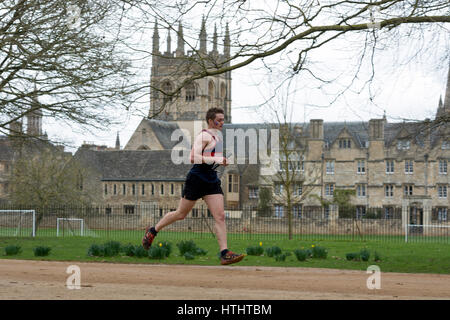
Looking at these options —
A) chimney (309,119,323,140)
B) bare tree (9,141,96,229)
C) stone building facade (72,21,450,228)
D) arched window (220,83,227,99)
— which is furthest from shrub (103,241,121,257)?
arched window (220,83,227,99)

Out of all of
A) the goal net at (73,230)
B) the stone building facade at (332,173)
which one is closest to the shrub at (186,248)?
the goal net at (73,230)

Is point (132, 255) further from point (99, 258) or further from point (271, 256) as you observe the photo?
point (271, 256)

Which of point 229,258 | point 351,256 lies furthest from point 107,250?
point 229,258

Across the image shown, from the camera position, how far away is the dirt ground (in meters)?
8.09

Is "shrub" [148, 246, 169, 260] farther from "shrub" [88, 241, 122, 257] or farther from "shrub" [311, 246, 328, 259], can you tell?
"shrub" [311, 246, 328, 259]

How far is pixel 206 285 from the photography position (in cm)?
947

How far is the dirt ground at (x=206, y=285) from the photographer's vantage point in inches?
319

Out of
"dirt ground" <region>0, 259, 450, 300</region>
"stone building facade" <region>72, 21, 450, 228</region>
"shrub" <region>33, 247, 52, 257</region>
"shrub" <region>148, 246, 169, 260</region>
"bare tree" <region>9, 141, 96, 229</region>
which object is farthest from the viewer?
"stone building facade" <region>72, 21, 450, 228</region>

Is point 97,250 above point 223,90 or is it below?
below

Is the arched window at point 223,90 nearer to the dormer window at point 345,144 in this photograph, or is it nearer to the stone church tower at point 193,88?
the stone church tower at point 193,88

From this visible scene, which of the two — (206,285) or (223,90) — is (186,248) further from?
(223,90)

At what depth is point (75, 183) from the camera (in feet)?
178

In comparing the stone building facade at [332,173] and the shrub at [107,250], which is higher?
the stone building facade at [332,173]

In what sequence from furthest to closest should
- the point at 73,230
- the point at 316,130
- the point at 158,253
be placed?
the point at 316,130 < the point at 73,230 < the point at 158,253
